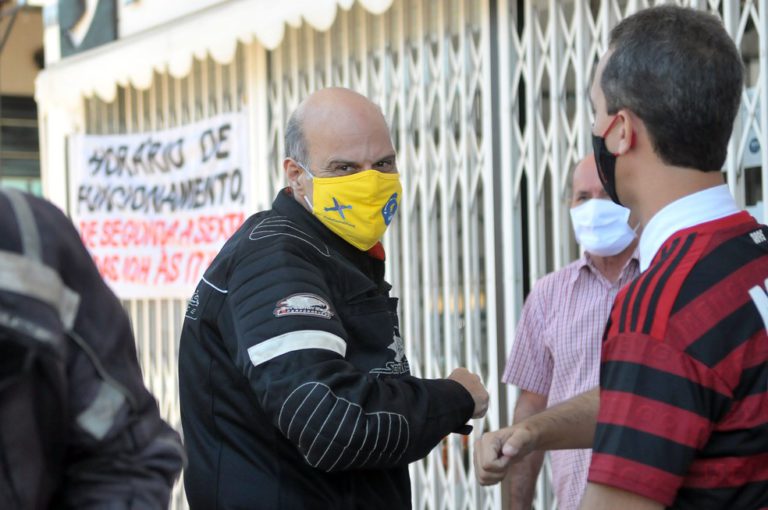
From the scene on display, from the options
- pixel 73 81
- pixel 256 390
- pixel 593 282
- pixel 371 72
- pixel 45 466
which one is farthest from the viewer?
pixel 73 81

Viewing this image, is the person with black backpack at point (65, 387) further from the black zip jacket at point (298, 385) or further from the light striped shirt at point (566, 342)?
the light striped shirt at point (566, 342)

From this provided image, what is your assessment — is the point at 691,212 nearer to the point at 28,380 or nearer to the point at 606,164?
the point at 606,164

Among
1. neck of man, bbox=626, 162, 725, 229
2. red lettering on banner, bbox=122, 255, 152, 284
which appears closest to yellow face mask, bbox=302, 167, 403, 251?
neck of man, bbox=626, 162, 725, 229

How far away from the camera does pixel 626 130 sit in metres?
1.63

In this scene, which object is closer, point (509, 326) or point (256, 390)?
point (256, 390)

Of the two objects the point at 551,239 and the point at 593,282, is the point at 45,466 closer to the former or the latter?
the point at 593,282

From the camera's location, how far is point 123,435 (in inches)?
50.2

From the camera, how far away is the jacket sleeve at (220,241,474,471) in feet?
6.46

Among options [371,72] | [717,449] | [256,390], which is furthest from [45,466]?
[371,72]

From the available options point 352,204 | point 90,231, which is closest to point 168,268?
point 90,231

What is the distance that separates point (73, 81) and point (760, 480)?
19.3 ft

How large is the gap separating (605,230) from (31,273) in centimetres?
232

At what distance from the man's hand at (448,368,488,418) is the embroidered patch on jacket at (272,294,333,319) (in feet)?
1.32

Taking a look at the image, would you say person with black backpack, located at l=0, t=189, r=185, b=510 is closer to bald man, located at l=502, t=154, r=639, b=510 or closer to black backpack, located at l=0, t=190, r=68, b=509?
black backpack, located at l=0, t=190, r=68, b=509
